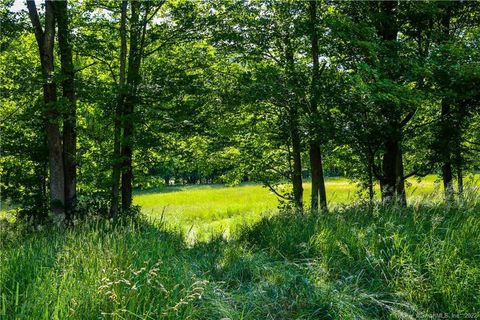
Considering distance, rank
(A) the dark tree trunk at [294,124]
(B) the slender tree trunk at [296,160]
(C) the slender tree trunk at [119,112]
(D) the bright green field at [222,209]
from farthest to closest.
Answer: (B) the slender tree trunk at [296,160] → (D) the bright green field at [222,209] → (A) the dark tree trunk at [294,124] → (C) the slender tree trunk at [119,112]

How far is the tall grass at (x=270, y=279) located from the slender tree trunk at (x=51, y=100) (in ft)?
11.0

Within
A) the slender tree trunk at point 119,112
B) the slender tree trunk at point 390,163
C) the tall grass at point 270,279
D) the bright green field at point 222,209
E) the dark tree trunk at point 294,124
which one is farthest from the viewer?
the bright green field at point 222,209

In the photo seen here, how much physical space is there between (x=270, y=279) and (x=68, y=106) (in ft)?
20.5

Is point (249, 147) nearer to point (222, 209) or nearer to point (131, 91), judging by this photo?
point (131, 91)

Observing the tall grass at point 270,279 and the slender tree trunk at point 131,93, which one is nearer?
the tall grass at point 270,279

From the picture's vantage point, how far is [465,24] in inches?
437

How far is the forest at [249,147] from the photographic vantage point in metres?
4.14

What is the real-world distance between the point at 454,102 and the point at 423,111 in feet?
9.12

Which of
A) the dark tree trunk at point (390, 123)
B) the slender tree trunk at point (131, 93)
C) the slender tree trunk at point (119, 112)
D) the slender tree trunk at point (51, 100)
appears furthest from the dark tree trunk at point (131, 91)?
the dark tree trunk at point (390, 123)

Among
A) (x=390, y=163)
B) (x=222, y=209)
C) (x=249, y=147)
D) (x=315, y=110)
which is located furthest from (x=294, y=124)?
(x=222, y=209)

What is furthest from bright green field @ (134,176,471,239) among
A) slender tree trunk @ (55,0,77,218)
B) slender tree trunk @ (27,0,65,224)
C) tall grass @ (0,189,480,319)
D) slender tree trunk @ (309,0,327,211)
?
slender tree trunk @ (55,0,77,218)

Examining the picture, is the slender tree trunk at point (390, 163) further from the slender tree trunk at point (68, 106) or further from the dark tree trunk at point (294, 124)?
the slender tree trunk at point (68, 106)

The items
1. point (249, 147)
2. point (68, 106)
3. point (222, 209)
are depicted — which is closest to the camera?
point (68, 106)

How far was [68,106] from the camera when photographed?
8.64 metres
